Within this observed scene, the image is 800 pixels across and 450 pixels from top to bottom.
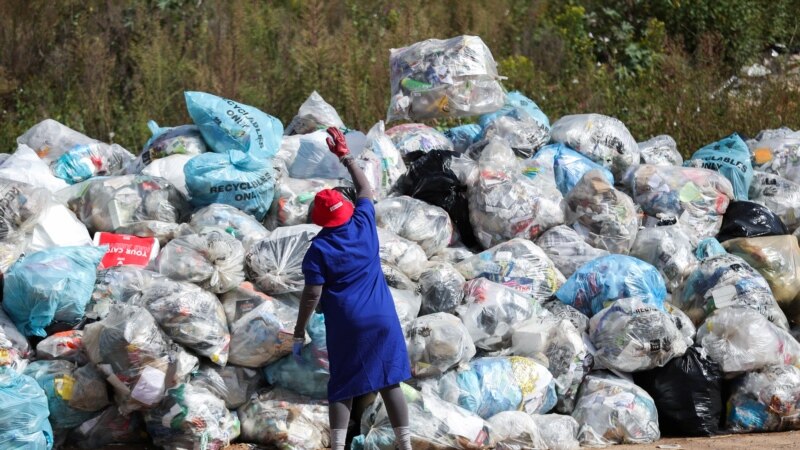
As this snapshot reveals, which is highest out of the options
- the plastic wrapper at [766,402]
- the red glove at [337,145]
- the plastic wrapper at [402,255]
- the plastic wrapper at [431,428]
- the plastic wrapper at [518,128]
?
the red glove at [337,145]

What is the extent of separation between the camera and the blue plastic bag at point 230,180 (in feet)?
17.0

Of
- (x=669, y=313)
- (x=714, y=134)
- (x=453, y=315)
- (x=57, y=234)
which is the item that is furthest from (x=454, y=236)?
(x=714, y=134)

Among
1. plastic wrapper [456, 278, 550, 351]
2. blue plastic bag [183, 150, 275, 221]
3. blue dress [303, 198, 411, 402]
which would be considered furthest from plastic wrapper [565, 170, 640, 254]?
blue dress [303, 198, 411, 402]

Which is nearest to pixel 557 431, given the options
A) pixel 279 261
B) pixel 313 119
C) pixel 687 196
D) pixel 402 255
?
pixel 402 255

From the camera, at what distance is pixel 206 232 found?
4793 millimetres

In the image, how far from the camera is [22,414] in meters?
4.03

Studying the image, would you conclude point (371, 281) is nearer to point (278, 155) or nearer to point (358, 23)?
point (278, 155)

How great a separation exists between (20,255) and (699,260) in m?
3.45

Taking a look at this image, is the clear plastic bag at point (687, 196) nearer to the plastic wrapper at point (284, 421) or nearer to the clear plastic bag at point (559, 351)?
the clear plastic bag at point (559, 351)

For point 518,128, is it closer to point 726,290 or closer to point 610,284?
point 610,284

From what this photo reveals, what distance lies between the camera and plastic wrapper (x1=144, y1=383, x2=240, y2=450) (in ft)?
14.1

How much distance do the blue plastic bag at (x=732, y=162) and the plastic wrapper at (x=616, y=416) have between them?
197 centimetres

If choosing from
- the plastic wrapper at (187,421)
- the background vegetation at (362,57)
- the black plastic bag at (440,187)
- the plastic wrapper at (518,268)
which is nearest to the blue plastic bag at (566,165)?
the black plastic bag at (440,187)

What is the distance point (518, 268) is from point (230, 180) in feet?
5.02
